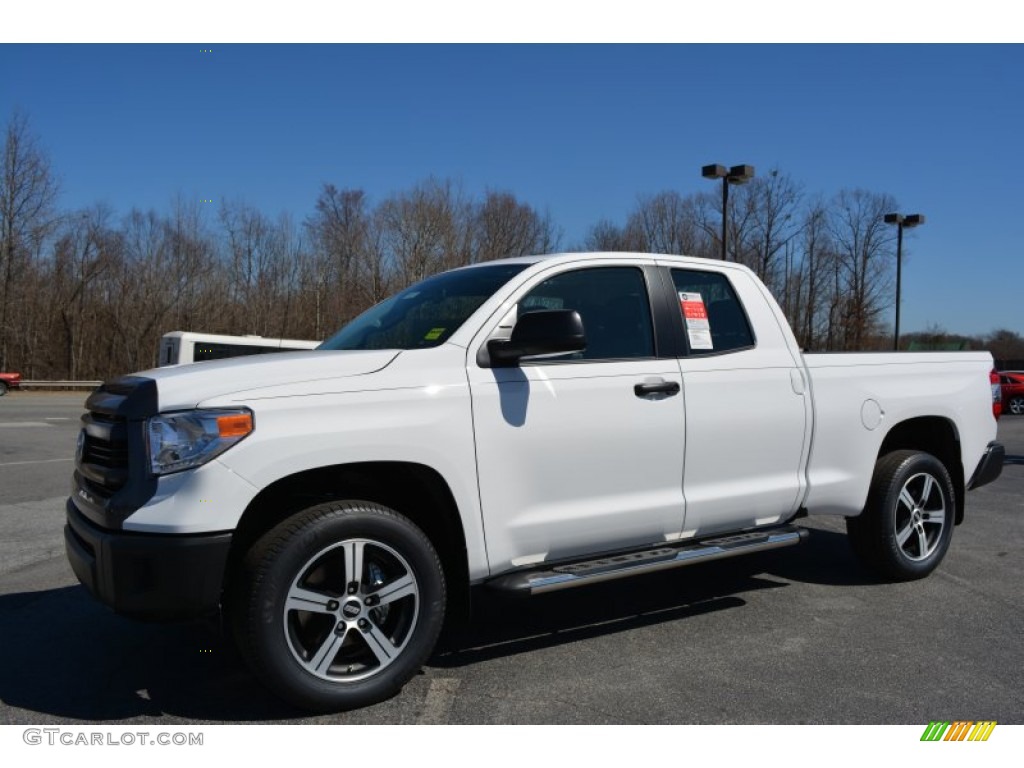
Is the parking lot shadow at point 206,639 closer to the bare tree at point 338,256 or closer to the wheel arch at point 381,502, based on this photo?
the wheel arch at point 381,502

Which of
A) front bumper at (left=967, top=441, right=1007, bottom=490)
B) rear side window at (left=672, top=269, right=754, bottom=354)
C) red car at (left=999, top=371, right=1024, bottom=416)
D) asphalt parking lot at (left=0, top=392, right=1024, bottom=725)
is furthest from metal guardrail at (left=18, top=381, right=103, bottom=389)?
front bumper at (left=967, top=441, right=1007, bottom=490)

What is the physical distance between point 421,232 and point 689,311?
132ft

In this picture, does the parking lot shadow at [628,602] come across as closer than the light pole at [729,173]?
Yes

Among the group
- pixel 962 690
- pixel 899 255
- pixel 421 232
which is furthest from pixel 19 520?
pixel 421 232

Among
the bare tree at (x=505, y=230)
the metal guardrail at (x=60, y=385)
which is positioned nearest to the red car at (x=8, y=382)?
the metal guardrail at (x=60, y=385)

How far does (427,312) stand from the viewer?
4.46 m

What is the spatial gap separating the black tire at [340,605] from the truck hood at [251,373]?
54 centimetres

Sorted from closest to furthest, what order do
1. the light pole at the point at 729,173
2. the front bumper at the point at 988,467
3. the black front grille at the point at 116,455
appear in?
the black front grille at the point at 116,455
the front bumper at the point at 988,467
the light pole at the point at 729,173

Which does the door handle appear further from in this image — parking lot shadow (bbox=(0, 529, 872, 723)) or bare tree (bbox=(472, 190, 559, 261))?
bare tree (bbox=(472, 190, 559, 261))

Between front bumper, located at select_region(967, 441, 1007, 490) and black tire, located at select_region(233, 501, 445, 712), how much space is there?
13.5ft

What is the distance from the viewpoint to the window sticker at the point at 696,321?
4.73m

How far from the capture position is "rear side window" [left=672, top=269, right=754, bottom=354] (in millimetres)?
4762

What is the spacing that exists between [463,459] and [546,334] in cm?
65

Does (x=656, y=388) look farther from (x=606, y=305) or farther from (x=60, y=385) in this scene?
(x=60, y=385)
